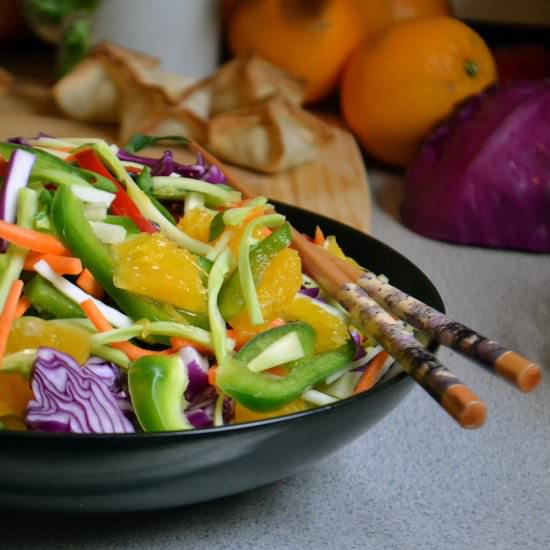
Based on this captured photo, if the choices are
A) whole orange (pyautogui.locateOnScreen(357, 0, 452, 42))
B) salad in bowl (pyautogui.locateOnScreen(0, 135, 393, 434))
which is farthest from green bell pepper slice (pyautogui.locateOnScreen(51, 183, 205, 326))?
whole orange (pyautogui.locateOnScreen(357, 0, 452, 42))

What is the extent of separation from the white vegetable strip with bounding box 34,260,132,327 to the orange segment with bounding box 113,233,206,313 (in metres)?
0.02

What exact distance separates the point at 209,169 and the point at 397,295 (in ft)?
0.97

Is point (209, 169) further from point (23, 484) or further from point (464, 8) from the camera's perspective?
point (464, 8)

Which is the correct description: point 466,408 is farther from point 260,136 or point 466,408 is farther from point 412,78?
point 412,78

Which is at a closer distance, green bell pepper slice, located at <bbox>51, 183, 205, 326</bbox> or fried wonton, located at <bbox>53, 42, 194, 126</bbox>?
green bell pepper slice, located at <bbox>51, 183, 205, 326</bbox>

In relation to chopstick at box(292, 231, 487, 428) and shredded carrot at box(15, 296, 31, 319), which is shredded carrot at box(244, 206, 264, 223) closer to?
chopstick at box(292, 231, 487, 428)

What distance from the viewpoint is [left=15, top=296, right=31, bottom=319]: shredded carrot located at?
68 centimetres

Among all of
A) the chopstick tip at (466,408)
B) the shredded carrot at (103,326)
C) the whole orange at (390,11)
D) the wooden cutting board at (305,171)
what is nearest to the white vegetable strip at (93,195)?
the shredded carrot at (103,326)

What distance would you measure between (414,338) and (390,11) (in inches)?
47.8

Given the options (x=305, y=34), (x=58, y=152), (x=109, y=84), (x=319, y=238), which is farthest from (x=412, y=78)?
(x=58, y=152)

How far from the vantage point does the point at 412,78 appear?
153 cm

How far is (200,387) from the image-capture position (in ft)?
2.22

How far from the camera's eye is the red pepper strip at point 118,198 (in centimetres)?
78

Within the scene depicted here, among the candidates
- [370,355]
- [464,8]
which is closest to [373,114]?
[464,8]
